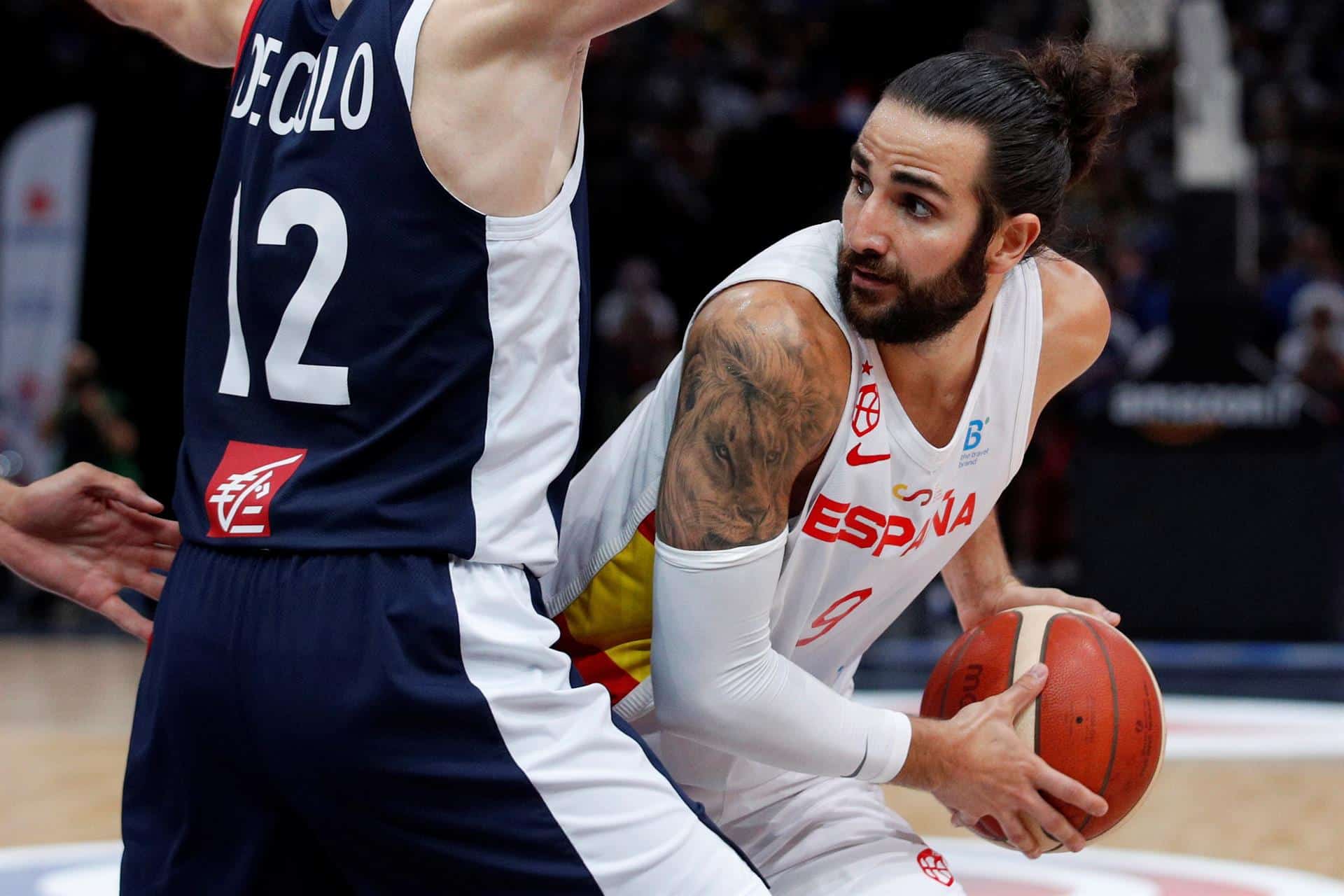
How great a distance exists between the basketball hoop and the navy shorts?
918 cm

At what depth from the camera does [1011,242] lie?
269 cm

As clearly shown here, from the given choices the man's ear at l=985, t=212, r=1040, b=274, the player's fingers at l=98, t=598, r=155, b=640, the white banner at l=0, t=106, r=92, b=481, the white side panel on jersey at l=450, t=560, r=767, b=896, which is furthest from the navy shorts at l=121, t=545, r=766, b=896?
the white banner at l=0, t=106, r=92, b=481

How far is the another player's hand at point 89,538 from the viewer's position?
2490 mm

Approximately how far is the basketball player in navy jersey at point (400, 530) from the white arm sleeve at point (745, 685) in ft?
0.89

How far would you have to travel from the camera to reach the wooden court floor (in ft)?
15.7

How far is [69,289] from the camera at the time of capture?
11.6 m

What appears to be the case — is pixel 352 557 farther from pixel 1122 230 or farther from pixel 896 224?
pixel 1122 230

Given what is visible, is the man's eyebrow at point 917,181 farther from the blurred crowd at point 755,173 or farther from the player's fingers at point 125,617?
the blurred crowd at point 755,173

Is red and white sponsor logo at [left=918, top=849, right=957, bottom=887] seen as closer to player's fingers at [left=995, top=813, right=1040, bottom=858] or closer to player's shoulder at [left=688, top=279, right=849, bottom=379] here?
player's fingers at [left=995, top=813, right=1040, bottom=858]

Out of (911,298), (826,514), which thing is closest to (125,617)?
(826,514)

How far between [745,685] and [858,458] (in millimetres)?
409

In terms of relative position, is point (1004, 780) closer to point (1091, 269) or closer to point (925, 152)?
point (925, 152)

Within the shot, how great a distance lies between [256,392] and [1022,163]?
1.24 m

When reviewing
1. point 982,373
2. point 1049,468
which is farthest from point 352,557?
point 1049,468
